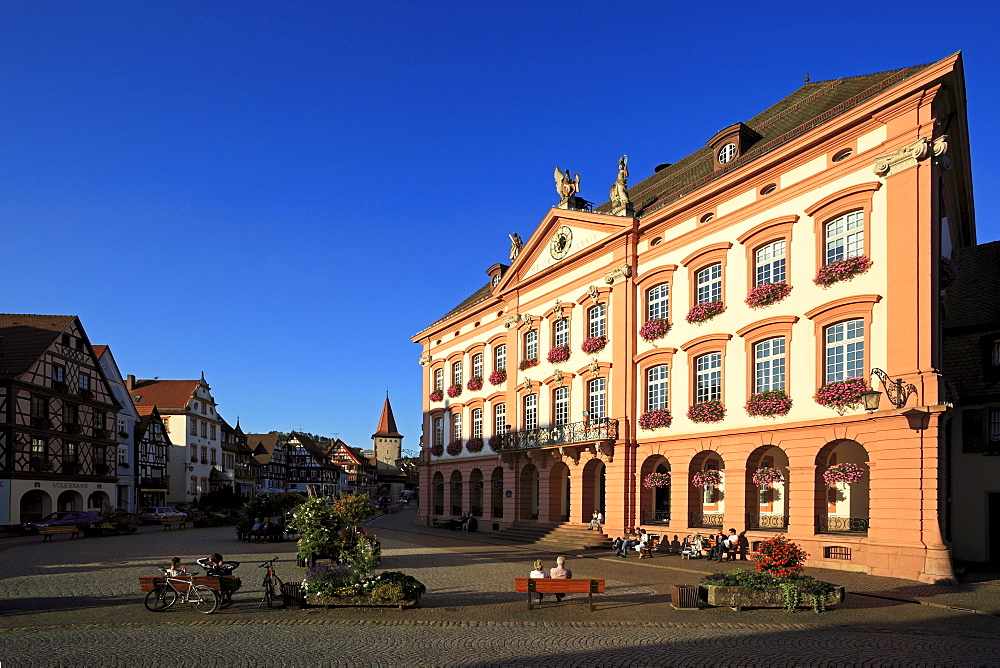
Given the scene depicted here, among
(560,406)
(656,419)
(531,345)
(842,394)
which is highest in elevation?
(531,345)

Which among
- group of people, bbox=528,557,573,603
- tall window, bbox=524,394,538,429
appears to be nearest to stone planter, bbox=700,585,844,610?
group of people, bbox=528,557,573,603

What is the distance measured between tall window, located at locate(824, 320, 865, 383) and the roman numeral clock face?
14903 millimetres

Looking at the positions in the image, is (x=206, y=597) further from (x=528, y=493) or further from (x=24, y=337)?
(x=24, y=337)

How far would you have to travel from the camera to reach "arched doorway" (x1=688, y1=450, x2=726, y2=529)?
95.8ft

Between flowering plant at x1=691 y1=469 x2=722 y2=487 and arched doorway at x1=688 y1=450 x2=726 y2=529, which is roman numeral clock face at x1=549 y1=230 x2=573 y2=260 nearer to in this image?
arched doorway at x1=688 y1=450 x2=726 y2=529

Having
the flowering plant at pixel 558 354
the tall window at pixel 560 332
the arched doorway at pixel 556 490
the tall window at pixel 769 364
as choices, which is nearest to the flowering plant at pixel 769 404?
the tall window at pixel 769 364

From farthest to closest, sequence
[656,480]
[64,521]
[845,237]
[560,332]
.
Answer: [64,521], [560,332], [656,480], [845,237]

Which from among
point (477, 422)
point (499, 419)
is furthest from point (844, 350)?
point (477, 422)

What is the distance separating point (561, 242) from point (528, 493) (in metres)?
12.5

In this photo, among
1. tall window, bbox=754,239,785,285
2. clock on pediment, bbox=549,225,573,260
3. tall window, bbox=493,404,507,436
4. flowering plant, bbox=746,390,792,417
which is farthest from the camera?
tall window, bbox=493,404,507,436

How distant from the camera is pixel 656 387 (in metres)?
31.5

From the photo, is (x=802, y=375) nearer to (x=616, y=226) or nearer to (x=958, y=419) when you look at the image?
(x=958, y=419)

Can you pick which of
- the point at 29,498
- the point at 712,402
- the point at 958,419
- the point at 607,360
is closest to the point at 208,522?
the point at 29,498

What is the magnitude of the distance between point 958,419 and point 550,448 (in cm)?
1617
